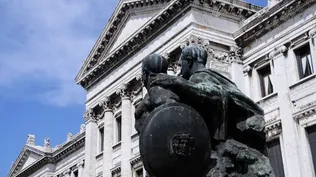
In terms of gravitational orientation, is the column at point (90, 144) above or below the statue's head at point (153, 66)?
above

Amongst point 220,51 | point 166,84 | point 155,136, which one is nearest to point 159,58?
point 166,84

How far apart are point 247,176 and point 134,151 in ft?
74.4

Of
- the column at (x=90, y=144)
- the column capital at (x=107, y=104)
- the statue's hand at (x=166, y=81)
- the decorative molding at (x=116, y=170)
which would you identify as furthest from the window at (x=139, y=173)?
the statue's hand at (x=166, y=81)

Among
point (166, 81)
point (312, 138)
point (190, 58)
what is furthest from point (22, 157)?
point (166, 81)

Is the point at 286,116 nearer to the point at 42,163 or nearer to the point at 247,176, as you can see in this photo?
the point at 247,176

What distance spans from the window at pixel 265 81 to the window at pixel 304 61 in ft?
5.51

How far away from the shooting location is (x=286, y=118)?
20.4m

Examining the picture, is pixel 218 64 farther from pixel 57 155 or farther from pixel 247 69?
pixel 57 155

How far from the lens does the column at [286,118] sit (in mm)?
19498

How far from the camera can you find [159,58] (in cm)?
407

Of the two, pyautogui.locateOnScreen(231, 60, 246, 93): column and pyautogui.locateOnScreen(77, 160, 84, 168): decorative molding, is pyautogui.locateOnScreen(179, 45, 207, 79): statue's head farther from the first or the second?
pyautogui.locateOnScreen(77, 160, 84, 168): decorative molding

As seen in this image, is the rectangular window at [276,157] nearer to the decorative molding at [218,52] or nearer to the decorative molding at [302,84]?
the decorative molding at [302,84]

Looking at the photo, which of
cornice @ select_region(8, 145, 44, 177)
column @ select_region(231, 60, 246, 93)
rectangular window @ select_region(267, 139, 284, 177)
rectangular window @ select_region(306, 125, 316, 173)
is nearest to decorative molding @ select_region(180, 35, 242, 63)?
column @ select_region(231, 60, 246, 93)

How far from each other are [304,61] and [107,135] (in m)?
12.2
